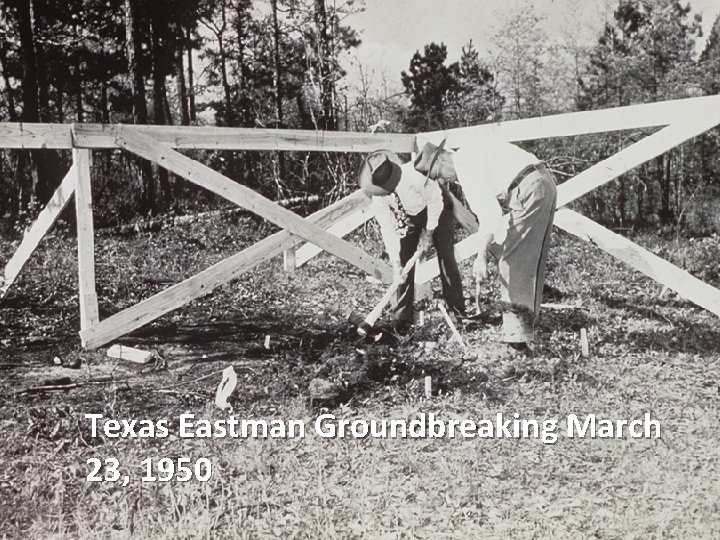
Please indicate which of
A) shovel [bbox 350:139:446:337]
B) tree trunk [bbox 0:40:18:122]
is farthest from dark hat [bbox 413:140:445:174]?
tree trunk [bbox 0:40:18:122]

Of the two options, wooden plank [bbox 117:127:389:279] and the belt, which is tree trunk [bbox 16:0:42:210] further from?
the belt

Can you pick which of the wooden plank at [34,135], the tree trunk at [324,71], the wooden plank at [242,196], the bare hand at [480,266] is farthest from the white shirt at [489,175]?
the wooden plank at [34,135]

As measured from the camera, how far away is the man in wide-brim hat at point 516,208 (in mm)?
4055

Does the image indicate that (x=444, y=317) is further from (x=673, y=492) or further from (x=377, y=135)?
(x=673, y=492)

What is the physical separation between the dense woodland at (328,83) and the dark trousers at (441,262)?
0.96m

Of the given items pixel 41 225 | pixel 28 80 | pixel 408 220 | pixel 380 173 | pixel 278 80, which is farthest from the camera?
pixel 28 80

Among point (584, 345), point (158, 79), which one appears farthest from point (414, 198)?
point (158, 79)

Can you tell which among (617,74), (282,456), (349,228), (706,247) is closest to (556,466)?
(282,456)

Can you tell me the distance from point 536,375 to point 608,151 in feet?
9.86

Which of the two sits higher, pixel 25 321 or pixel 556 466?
pixel 25 321

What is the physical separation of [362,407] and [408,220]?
1.45m

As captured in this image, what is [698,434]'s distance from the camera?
10.9 ft

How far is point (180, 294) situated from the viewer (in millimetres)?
4734

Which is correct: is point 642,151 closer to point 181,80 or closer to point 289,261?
point 289,261
